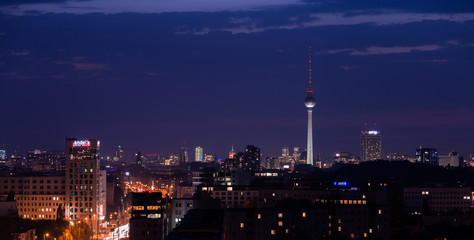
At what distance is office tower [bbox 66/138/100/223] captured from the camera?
99875 millimetres

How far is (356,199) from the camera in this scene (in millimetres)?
91875

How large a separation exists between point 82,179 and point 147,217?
35.1 metres

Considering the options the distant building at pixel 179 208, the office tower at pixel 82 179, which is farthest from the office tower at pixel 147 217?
the office tower at pixel 82 179

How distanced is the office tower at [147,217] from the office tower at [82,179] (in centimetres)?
3215

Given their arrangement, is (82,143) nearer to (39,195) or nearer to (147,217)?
(39,195)

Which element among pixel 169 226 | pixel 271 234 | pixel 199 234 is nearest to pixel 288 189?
pixel 169 226

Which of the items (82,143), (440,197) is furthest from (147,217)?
(440,197)

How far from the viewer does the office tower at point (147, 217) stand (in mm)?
67000

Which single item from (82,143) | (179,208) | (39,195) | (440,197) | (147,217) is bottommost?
(147,217)

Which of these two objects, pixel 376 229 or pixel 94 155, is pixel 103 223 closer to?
pixel 94 155

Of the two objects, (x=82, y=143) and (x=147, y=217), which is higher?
(x=82, y=143)

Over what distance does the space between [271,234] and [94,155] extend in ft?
127

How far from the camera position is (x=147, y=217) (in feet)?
222

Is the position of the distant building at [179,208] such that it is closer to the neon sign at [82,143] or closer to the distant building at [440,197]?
the neon sign at [82,143]
